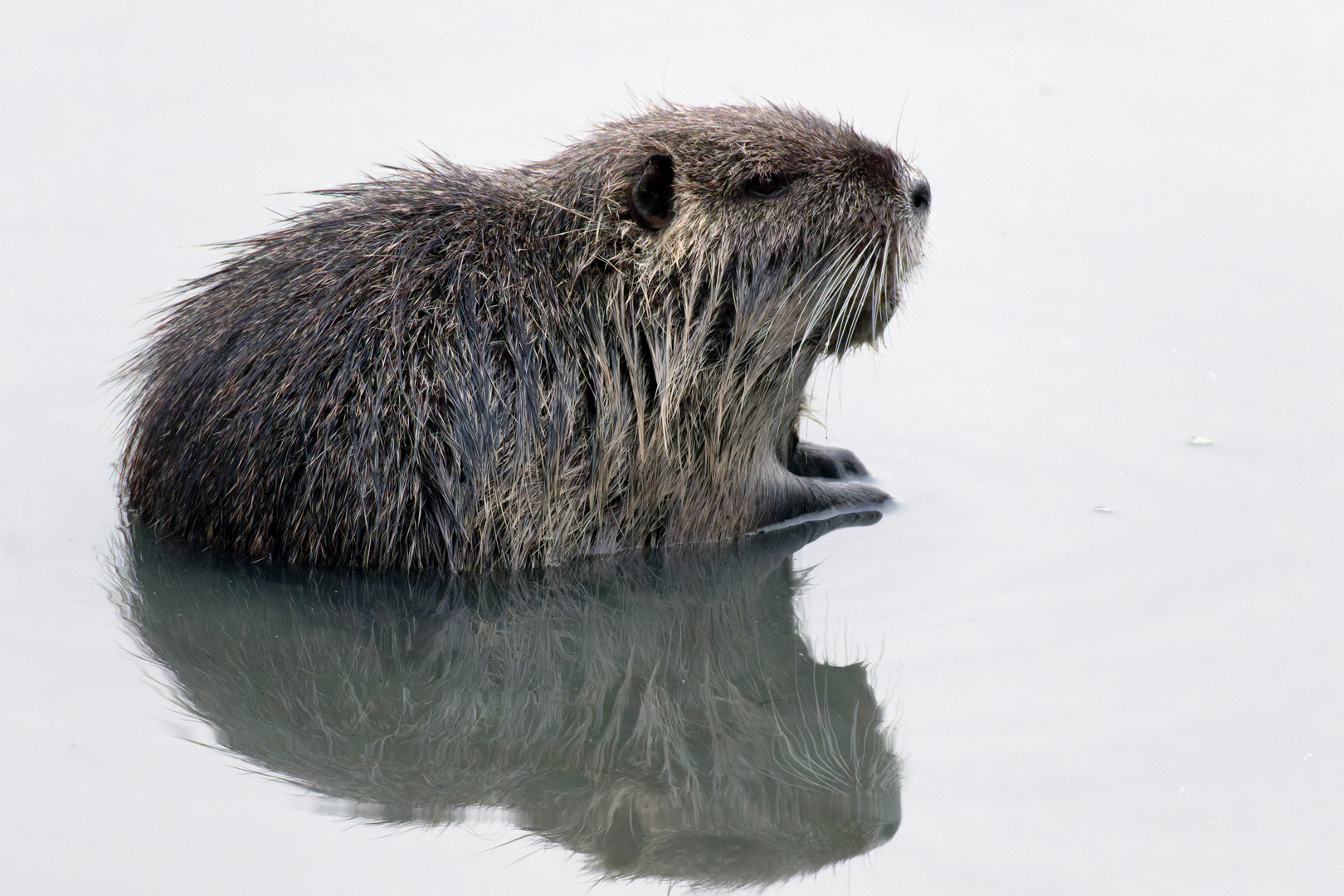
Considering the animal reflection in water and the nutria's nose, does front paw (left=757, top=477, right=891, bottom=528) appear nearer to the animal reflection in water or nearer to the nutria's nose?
the animal reflection in water

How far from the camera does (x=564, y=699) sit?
4180mm

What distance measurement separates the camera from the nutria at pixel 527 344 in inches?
172

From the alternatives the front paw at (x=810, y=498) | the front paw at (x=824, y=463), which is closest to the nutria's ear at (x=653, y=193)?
the front paw at (x=810, y=498)

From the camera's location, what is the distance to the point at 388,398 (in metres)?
4.33

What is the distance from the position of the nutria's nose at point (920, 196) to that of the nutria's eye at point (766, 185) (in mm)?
396

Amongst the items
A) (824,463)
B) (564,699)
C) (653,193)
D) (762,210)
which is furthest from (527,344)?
(824,463)

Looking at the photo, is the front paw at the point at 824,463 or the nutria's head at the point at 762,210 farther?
the front paw at the point at 824,463

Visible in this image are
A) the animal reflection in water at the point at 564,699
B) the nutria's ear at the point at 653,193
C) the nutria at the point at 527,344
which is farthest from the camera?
the nutria's ear at the point at 653,193

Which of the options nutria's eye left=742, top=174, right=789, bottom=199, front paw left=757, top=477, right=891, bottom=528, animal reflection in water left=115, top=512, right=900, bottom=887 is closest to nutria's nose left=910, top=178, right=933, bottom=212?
nutria's eye left=742, top=174, right=789, bottom=199

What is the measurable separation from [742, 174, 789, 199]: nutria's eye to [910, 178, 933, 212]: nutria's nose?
40 centimetres

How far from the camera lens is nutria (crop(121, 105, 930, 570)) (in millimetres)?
4359

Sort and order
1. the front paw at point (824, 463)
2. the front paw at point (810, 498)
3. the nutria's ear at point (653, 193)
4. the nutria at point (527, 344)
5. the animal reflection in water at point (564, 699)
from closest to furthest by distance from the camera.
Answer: the animal reflection in water at point (564, 699) < the nutria at point (527, 344) < the nutria's ear at point (653, 193) < the front paw at point (810, 498) < the front paw at point (824, 463)

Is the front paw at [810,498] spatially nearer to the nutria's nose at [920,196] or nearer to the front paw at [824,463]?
the front paw at [824,463]

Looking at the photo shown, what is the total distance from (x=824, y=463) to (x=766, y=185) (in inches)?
46.5
